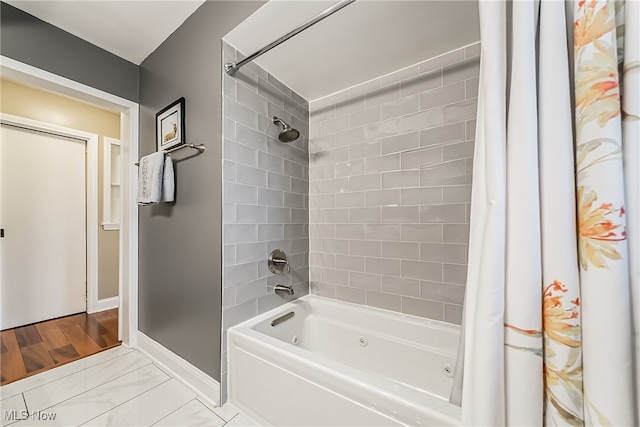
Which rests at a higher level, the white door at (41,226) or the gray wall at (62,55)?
the gray wall at (62,55)

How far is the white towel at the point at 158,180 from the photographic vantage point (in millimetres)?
1665

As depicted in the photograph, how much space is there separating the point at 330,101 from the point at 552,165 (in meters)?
1.75

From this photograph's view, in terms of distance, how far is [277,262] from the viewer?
1.80 meters

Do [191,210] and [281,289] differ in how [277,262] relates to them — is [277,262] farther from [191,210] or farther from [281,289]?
[191,210]

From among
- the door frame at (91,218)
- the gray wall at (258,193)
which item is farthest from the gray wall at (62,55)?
the door frame at (91,218)

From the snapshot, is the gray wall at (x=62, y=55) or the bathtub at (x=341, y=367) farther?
the gray wall at (x=62, y=55)

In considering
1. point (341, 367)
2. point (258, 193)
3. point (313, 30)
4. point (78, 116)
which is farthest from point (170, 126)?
point (78, 116)

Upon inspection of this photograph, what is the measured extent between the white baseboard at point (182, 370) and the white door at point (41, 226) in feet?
5.13

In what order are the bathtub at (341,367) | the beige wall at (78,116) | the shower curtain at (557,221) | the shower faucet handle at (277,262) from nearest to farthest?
the shower curtain at (557,221) < the bathtub at (341,367) < the shower faucet handle at (277,262) < the beige wall at (78,116)

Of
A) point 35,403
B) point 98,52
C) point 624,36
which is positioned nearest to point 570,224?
point 624,36

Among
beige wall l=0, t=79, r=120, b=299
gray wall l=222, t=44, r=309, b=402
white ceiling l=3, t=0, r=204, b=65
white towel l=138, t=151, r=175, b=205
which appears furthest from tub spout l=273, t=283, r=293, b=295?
beige wall l=0, t=79, r=120, b=299

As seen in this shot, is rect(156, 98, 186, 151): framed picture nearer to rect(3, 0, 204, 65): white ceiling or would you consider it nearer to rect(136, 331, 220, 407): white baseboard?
rect(3, 0, 204, 65): white ceiling

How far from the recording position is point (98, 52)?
75.2 inches

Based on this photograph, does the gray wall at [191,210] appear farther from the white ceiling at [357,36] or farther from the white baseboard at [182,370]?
the white ceiling at [357,36]
